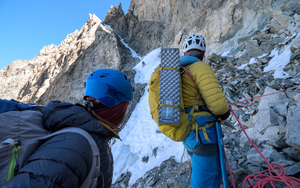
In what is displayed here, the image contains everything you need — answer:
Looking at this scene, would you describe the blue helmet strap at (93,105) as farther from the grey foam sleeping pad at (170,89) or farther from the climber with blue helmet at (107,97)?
the grey foam sleeping pad at (170,89)

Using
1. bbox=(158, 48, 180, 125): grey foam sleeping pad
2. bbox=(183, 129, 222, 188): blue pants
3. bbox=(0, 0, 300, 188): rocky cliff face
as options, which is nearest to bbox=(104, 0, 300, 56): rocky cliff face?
bbox=(0, 0, 300, 188): rocky cliff face

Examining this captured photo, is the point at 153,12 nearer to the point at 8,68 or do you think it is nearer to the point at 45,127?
the point at 45,127

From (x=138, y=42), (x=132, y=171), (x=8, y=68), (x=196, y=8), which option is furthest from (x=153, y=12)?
(x=8, y=68)

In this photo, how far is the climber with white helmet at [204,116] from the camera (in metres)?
1.88

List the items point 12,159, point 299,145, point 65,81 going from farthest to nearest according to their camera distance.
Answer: point 65,81
point 299,145
point 12,159

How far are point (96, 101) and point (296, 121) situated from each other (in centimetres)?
299

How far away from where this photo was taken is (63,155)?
3.04 ft

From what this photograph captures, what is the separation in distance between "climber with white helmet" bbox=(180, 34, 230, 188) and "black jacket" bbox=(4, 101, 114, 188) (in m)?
1.10

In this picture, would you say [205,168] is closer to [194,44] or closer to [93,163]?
[93,163]

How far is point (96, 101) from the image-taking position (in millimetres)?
1581

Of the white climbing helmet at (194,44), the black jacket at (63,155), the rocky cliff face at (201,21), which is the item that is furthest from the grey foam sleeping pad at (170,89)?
the rocky cliff face at (201,21)

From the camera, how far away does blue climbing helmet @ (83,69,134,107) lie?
1.59m

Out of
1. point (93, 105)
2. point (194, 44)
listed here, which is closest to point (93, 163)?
point (93, 105)

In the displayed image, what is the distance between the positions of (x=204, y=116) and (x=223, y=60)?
904cm
